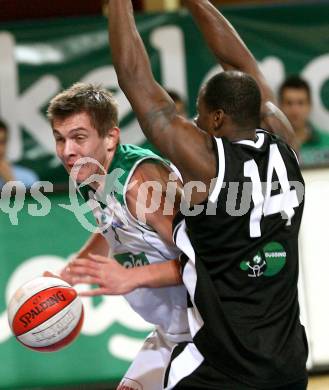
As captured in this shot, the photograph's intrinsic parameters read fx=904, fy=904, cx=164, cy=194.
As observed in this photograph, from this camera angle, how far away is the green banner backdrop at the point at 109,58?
22.4 feet

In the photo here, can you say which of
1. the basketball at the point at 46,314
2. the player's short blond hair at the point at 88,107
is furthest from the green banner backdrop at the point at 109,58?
the player's short blond hair at the point at 88,107

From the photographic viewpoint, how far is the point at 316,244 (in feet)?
22.2

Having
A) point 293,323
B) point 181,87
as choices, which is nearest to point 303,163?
point 181,87

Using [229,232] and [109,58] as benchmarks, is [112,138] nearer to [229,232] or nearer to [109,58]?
[229,232]

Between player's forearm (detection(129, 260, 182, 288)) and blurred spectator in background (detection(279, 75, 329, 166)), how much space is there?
10.5 feet

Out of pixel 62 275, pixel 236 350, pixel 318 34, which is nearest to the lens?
pixel 236 350

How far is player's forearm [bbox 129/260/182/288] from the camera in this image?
376 cm

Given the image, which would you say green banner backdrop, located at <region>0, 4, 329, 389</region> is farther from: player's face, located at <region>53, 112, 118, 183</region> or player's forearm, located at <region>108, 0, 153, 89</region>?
player's forearm, located at <region>108, 0, 153, 89</region>

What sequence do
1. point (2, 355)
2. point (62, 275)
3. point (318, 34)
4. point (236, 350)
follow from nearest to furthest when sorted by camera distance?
1. point (236, 350)
2. point (62, 275)
3. point (2, 355)
4. point (318, 34)

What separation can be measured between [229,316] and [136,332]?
312 centimetres

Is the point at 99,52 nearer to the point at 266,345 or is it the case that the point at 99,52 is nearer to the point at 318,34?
the point at 318,34

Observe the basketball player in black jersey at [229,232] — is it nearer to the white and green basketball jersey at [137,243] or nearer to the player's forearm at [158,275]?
the player's forearm at [158,275]

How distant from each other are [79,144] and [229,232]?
958 millimetres
